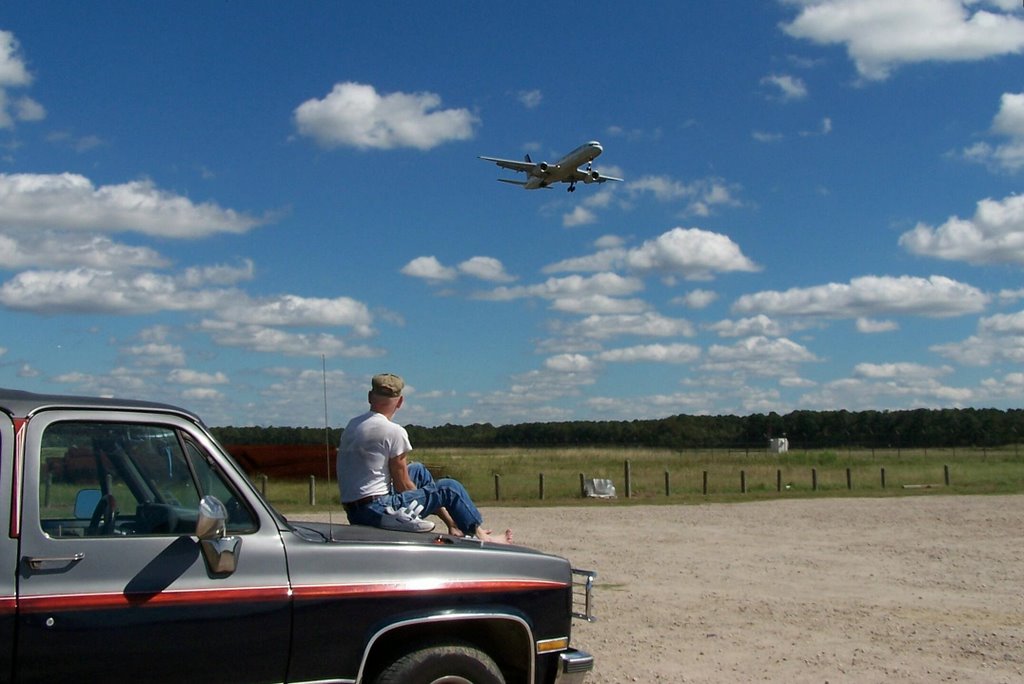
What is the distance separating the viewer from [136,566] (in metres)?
4.07

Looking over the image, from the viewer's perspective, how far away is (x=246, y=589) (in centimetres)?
427

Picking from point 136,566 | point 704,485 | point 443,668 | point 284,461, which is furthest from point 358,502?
point 284,461

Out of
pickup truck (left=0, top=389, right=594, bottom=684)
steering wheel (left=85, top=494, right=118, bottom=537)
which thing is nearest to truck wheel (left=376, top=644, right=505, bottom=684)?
pickup truck (left=0, top=389, right=594, bottom=684)

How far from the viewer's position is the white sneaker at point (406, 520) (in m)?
5.88

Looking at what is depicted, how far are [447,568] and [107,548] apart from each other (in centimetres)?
145

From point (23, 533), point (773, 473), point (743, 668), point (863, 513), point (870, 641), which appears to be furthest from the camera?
point (773, 473)

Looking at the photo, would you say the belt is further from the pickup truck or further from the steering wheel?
the steering wheel

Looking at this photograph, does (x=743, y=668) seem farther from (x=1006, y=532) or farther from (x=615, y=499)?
(x=615, y=499)

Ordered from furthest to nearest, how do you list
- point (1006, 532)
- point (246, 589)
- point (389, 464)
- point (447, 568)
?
point (1006, 532) < point (389, 464) < point (447, 568) < point (246, 589)

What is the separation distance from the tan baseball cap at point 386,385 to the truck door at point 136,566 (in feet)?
6.39

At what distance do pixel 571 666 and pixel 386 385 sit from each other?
2.02 meters

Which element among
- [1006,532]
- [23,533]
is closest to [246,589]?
[23,533]

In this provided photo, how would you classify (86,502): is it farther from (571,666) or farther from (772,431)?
(772,431)

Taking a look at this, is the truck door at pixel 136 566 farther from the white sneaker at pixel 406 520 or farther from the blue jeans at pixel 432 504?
the blue jeans at pixel 432 504
